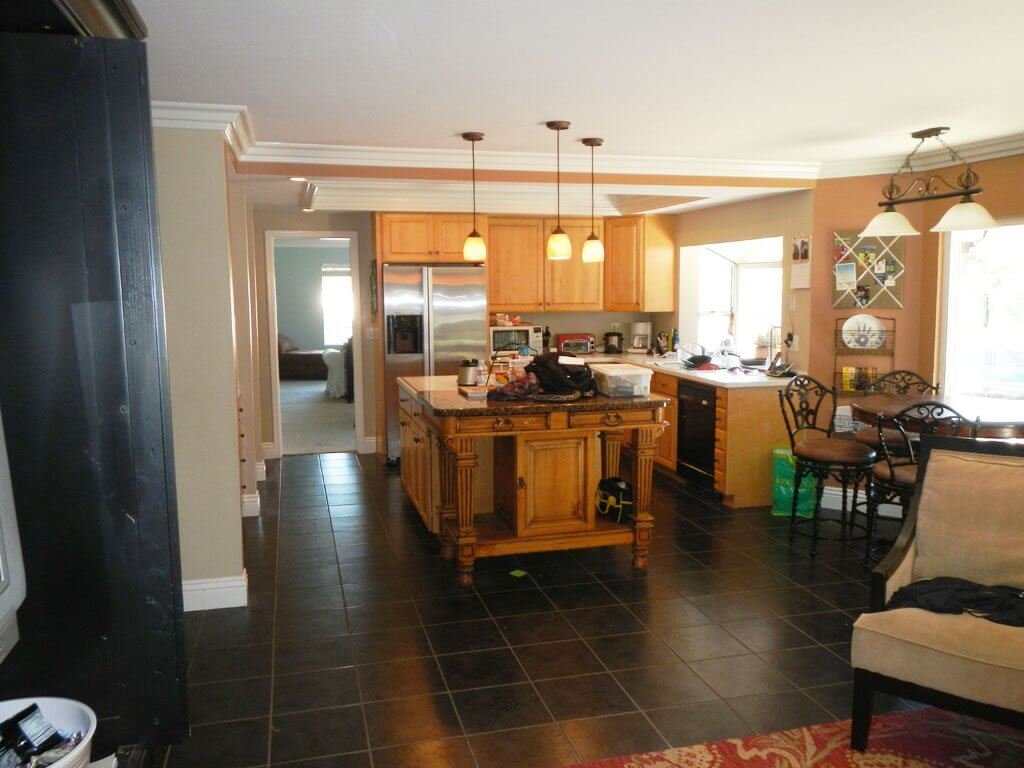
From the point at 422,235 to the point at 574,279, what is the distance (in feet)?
5.19

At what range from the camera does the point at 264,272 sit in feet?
23.2

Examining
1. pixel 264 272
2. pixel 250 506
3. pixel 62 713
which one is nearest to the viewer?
pixel 62 713

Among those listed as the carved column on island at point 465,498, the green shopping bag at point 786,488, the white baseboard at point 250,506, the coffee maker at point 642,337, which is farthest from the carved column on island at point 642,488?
the coffee maker at point 642,337

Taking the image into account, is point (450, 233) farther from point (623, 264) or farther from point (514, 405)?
point (514, 405)

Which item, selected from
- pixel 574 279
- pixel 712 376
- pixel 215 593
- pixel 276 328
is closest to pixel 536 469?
pixel 215 593

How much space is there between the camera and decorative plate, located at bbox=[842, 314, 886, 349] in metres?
5.35

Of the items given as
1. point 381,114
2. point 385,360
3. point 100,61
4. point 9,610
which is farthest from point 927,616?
point 385,360

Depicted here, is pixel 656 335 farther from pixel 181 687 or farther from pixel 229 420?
pixel 181 687

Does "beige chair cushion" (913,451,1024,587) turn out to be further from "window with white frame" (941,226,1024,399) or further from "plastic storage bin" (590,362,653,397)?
"window with white frame" (941,226,1024,399)

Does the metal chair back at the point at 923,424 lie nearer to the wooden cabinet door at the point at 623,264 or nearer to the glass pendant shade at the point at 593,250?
the glass pendant shade at the point at 593,250

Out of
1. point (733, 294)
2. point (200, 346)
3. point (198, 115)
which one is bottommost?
point (200, 346)

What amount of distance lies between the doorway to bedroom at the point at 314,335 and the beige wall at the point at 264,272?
1.39m

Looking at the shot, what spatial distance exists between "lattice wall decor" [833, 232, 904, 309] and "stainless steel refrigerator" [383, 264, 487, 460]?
2.92 meters

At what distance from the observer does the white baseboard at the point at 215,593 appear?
→ 384cm
